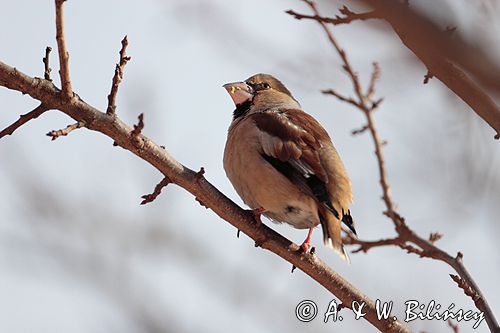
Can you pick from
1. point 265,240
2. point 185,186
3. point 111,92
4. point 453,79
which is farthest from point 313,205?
point 453,79

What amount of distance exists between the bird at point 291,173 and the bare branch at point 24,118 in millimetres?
1658

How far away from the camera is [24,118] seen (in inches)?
143

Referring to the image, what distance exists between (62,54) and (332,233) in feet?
7.16

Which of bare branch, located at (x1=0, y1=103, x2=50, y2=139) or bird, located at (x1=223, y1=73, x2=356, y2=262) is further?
bird, located at (x1=223, y1=73, x2=356, y2=262)

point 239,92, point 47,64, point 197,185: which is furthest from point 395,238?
point 239,92

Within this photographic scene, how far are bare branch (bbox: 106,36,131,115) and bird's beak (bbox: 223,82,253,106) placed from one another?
2.75 m

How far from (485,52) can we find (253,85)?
5.12 metres

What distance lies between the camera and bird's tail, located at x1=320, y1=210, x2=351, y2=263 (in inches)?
189

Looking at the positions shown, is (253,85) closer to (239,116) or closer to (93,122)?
(239,116)

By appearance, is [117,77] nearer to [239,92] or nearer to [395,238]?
[395,238]

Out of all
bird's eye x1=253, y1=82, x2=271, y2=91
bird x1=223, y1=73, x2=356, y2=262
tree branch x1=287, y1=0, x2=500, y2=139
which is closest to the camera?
tree branch x1=287, y1=0, x2=500, y2=139

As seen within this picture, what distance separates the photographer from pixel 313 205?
5082 millimetres

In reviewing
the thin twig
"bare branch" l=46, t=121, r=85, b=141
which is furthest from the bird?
"bare branch" l=46, t=121, r=85, b=141

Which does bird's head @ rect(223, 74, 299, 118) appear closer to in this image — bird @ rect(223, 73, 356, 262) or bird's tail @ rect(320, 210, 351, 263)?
bird @ rect(223, 73, 356, 262)
